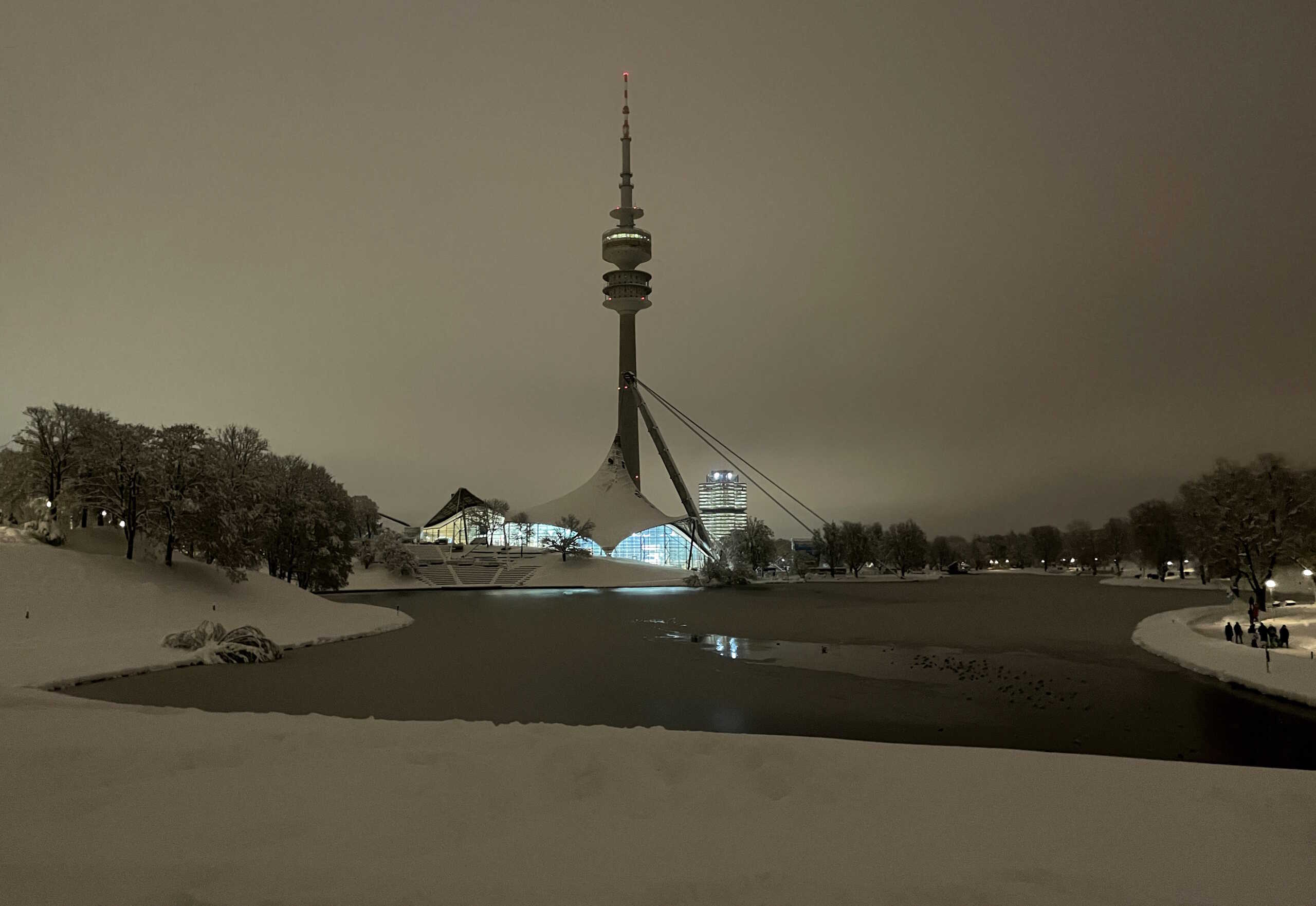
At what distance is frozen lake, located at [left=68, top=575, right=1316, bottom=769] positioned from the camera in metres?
16.4

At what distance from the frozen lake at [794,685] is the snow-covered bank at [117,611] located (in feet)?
6.58

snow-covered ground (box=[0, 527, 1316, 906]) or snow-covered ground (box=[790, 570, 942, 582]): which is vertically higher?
snow-covered ground (box=[0, 527, 1316, 906])

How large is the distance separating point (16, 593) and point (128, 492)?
30.2 ft

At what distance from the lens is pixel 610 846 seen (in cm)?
585

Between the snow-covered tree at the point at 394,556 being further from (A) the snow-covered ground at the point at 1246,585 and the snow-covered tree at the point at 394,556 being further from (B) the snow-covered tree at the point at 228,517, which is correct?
(A) the snow-covered ground at the point at 1246,585

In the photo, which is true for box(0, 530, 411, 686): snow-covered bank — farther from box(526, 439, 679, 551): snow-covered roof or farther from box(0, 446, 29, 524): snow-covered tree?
box(526, 439, 679, 551): snow-covered roof

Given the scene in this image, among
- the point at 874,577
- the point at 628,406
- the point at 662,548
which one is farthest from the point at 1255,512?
the point at 628,406

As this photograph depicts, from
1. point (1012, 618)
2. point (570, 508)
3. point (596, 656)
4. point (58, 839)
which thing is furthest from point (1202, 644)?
point (570, 508)

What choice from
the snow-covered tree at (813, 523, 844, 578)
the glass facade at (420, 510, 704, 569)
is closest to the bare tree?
the glass facade at (420, 510, 704, 569)

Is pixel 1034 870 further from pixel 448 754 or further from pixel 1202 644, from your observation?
pixel 1202 644

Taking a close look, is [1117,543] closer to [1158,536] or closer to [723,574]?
[1158,536]

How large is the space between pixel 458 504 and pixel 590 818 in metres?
140

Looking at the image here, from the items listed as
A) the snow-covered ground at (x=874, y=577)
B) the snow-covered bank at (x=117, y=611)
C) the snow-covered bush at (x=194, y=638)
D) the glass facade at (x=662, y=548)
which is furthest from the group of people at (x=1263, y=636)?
the glass facade at (x=662, y=548)

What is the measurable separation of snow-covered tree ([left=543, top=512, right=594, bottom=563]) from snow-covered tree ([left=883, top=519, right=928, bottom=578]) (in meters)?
48.7
